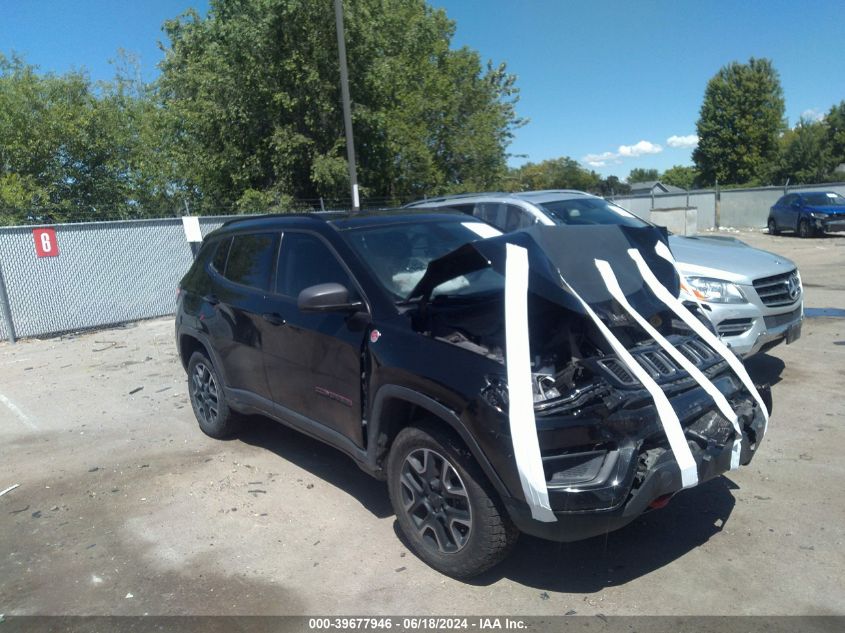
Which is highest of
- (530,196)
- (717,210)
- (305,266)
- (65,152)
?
(65,152)

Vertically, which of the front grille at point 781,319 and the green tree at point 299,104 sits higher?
the green tree at point 299,104

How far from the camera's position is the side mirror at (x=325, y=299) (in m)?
4.03

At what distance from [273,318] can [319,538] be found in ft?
5.06

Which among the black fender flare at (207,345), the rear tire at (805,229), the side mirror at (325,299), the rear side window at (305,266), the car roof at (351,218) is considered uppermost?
the car roof at (351,218)

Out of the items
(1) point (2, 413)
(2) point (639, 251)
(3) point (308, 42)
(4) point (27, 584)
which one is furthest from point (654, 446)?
(3) point (308, 42)

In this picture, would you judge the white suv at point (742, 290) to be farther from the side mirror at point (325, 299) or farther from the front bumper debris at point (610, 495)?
the front bumper debris at point (610, 495)

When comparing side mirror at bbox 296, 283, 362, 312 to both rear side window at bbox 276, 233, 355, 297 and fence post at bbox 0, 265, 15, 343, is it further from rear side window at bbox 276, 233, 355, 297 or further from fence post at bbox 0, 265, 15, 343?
fence post at bbox 0, 265, 15, 343

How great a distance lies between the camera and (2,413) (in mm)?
7512

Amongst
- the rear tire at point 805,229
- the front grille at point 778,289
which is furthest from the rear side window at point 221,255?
the rear tire at point 805,229

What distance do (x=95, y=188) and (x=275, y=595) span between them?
23.5 metres

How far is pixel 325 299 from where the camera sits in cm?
403

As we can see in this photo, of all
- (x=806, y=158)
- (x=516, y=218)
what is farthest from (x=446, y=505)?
(x=806, y=158)

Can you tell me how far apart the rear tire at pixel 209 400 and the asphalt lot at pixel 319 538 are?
154mm

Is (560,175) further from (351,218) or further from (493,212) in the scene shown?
(351,218)
